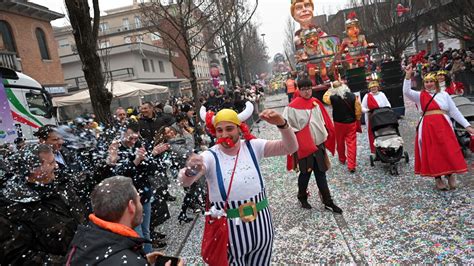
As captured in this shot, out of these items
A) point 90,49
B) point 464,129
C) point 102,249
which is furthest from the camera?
point 464,129

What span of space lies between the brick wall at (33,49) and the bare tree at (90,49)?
1827cm

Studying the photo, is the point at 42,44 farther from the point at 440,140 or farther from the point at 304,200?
the point at 440,140

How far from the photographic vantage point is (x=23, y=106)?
10.2m

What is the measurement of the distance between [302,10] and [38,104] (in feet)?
36.5

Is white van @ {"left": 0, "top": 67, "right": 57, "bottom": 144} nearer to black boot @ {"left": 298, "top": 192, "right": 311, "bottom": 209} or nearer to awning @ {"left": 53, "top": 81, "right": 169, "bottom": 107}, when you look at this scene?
awning @ {"left": 53, "top": 81, "right": 169, "bottom": 107}

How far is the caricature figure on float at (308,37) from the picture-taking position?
15078 millimetres

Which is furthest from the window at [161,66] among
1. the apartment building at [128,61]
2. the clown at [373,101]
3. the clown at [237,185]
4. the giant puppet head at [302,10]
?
the clown at [237,185]

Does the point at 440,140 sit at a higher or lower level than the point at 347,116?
lower

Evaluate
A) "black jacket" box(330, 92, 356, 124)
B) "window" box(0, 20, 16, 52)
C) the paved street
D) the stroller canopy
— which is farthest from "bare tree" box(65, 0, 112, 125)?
"window" box(0, 20, 16, 52)

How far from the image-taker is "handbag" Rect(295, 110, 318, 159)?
462cm

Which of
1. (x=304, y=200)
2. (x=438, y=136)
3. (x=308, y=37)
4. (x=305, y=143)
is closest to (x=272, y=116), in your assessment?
(x=305, y=143)

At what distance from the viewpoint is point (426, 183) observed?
5.31 meters

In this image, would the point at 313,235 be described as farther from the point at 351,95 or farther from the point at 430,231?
the point at 351,95

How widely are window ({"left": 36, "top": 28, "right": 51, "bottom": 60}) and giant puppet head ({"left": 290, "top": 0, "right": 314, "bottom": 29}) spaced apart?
16.8 metres
